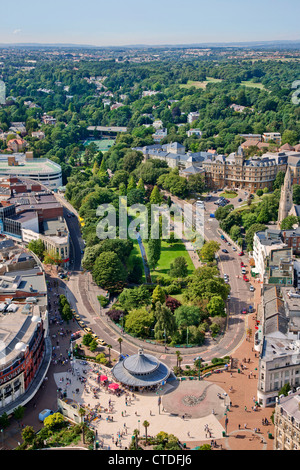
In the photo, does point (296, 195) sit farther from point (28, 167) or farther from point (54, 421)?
point (54, 421)

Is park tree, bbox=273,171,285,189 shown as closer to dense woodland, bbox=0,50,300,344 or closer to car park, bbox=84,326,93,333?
dense woodland, bbox=0,50,300,344

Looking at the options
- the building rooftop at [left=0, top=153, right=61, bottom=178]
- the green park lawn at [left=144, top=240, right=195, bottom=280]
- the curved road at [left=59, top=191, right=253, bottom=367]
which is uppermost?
the building rooftop at [left=0, top=153, right=61, bottom=178]

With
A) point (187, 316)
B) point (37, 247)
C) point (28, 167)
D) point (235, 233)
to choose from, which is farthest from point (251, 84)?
point (187, 316)

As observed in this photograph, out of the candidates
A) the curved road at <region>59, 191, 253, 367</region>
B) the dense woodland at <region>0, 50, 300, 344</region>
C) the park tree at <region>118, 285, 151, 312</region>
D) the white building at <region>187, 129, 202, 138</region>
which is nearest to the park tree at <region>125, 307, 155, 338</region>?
the dense woodland at <region>0, 50, 300, 344</region>

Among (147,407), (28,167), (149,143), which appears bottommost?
(147,407)

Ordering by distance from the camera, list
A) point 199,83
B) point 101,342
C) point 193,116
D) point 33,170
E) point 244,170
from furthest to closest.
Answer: point 199,83, point 193,116, point 33,170, point 244,170, point 101,342

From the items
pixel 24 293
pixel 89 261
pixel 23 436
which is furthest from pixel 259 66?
pixel 23 436
